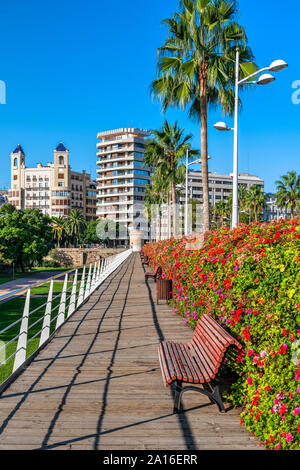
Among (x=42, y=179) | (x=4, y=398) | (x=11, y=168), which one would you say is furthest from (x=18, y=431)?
(x=11, y=168)

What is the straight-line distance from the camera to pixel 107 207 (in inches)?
4311

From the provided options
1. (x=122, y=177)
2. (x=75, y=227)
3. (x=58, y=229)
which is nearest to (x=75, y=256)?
(x=75, y=227)

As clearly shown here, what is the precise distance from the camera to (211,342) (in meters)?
4.52

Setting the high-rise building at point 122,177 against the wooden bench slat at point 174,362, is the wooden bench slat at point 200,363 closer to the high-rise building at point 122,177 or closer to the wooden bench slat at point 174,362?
the wooden bench slat at point 174,362

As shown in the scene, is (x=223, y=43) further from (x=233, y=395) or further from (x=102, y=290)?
(x=233, y=395)

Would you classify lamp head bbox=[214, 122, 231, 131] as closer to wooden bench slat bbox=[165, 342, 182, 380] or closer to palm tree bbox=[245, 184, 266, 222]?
A: wooden bench slat bbox=[165, 342, 182, 380]

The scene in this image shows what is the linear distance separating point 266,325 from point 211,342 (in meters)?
0.90

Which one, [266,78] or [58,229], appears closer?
[266,78]

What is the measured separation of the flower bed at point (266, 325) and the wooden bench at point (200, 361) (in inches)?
8.8

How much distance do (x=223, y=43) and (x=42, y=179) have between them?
361ft

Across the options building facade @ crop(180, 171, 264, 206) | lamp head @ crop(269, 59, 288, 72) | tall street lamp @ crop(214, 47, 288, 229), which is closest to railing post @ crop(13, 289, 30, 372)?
tall street lamp @ crop(214, 47, 288, 229)

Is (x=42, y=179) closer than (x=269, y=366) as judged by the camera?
No

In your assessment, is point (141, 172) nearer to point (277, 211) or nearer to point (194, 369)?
point (277, 211)

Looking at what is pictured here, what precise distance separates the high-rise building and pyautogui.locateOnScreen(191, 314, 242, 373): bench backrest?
97.8 m
